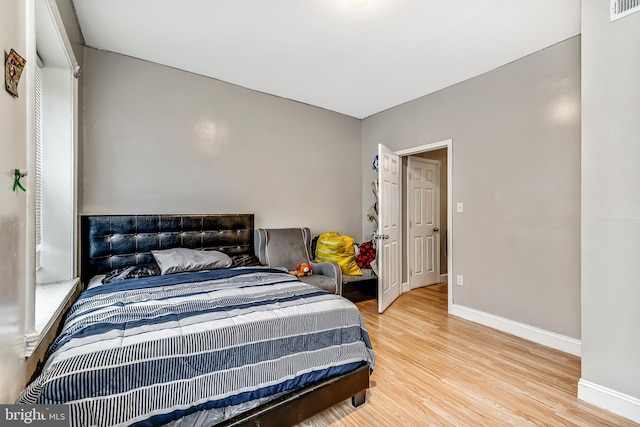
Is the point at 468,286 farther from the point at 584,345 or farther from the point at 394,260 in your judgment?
the point at 584,345

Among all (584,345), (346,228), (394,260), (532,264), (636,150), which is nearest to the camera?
(636,150)

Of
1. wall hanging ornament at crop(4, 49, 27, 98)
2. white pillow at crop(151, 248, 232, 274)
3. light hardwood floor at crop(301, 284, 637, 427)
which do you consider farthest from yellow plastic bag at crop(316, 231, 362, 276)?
wall hanging ornament at crop(4, 49, 27, 98)

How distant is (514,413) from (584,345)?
67 centimetres

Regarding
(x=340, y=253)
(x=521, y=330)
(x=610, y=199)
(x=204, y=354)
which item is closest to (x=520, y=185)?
(x=610, y=199)

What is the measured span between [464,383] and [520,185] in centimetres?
196

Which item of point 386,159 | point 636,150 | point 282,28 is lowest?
point 636,150

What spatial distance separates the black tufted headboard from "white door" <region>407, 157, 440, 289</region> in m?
2.61

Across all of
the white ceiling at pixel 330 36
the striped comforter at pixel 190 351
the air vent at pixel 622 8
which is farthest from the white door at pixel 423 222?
the striped comforter at pixel 190 351

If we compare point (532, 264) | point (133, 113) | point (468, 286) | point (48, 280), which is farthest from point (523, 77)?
point (48, 280)

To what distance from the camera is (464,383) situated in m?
2.09

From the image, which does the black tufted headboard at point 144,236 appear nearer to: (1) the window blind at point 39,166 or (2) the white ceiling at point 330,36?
(1) the window blind at point 39,166

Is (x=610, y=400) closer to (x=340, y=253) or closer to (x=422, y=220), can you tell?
(x=340, y=253)

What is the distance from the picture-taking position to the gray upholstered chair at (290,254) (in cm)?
333

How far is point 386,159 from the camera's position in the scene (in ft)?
12.0
